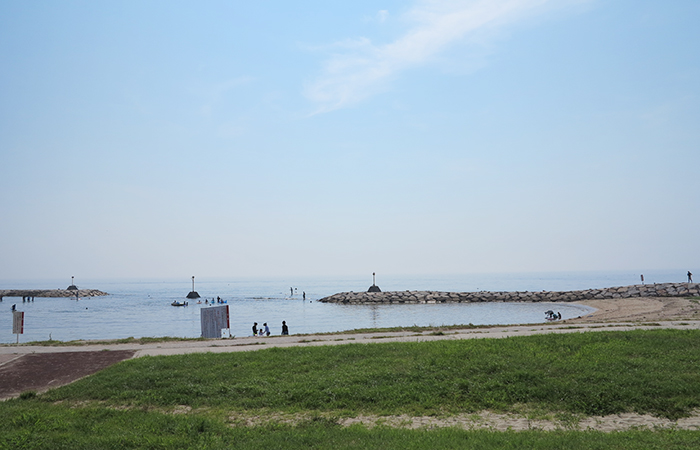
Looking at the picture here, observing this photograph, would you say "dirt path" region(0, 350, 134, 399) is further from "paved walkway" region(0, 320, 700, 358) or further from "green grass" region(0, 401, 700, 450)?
"green grass" region(0, 401, 700, 450)

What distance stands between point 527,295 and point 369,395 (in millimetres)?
74272

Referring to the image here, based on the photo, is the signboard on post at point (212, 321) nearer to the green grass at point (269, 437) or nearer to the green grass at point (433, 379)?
the green grass at point (433, 379)

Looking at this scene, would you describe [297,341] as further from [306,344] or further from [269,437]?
[269,437]

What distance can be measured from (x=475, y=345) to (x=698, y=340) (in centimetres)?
733

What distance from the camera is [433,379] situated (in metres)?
11.6

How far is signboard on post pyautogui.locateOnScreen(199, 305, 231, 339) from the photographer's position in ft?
95.5

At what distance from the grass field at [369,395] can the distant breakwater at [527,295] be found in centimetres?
5711

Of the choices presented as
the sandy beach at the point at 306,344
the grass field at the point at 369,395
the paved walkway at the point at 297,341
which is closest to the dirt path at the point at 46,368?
the sandy beach at the point at 306,344

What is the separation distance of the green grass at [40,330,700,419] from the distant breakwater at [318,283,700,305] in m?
56.8

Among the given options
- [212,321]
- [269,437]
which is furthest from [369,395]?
[212,321]

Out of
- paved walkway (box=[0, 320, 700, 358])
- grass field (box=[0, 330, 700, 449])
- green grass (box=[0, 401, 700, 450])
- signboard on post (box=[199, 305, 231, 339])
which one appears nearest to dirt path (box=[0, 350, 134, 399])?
paved walkway (box=[0, 320, 700, 358])

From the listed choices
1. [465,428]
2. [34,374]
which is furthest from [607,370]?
[34,374]

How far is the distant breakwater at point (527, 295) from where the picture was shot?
206ft

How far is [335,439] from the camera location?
8.03 m
